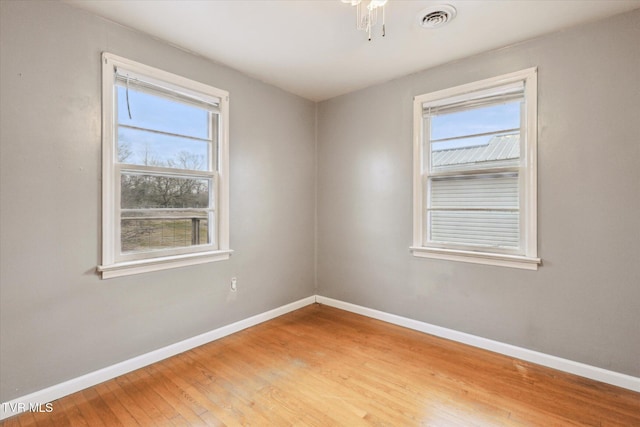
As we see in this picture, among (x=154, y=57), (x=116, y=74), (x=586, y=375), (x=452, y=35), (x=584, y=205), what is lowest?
(x=586, y=375)

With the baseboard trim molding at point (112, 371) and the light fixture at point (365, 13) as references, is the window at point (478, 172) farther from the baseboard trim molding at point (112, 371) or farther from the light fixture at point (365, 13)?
the baseboard trim molding at point (112, 371)

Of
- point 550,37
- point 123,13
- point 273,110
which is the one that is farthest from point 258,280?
point 550,37

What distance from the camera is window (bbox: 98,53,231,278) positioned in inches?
88.0

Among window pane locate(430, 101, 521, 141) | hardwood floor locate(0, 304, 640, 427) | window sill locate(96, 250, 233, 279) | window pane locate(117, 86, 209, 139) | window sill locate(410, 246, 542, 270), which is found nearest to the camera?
hardwood floor locate(0, 304, 640, 427)

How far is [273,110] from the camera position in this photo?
3391 millimetres

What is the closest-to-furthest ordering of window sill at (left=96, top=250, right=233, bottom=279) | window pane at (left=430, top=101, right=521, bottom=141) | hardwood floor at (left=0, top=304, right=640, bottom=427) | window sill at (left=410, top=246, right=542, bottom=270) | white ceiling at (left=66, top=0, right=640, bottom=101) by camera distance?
hardwood floor at (left=0, top=304, right=640, bottom=427), white ceiling at (left=66, top=0, right=640, bottom=101), window sill at (left=96, top=250, right=233, bottom=279), window sill at (left=410, top=246, right=542, bottom=270), window pane at (left=430, top=101, right=521, bottom=141)

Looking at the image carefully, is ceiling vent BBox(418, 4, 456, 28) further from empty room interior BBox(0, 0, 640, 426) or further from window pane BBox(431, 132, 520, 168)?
window pane BBox(431, 132, 520, 168)

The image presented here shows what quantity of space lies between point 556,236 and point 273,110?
9.25 ft

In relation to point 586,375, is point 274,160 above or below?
above

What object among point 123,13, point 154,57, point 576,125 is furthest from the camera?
point 154,57

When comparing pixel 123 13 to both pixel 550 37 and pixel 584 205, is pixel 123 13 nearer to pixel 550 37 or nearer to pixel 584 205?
pixel 550 37

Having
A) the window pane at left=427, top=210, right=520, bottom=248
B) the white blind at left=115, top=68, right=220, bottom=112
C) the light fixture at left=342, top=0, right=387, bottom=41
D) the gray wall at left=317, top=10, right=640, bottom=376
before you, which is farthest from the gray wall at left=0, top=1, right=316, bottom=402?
the window pane at left=427, top=210, right=520, bottom=248

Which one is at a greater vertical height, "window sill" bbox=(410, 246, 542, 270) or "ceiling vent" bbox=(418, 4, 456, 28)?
"ceiling vent" bbox=(418, 4, 456, 28)

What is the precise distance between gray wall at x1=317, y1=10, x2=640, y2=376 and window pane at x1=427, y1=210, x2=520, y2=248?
208mm
